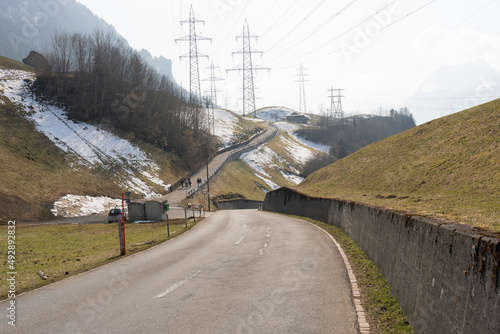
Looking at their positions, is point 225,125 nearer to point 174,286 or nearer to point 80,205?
point 80,205

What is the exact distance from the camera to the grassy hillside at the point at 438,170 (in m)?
17.6

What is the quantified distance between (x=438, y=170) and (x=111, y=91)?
266ft

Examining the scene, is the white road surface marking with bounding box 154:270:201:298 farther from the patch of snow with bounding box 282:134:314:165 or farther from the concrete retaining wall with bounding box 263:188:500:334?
the patch of snow with bounding box 282:134:314:165

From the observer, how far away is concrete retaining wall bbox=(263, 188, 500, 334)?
420cm

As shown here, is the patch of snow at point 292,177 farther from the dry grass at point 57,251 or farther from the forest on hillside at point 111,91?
the dry grass at point 57,251

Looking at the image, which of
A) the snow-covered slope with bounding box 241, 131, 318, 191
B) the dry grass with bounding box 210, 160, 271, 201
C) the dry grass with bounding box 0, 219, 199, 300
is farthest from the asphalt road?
the snow-covered slope with bounding box 241, 131, 318, 191

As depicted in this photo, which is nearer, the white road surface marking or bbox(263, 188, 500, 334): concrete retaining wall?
bbox(263, 188, 500, 334): concrete retaining wall

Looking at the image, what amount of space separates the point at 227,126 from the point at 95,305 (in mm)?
145421

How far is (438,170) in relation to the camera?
26562mm

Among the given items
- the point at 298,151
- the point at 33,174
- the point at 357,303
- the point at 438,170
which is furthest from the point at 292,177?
the point at 357,303

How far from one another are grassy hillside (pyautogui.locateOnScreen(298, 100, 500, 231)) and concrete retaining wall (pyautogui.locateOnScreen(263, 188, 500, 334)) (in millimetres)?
3781

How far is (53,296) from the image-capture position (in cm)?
992

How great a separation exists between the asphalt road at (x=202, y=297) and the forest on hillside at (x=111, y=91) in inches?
2939

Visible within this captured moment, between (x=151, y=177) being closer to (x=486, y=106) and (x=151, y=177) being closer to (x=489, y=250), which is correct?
(x=486, y=106)
